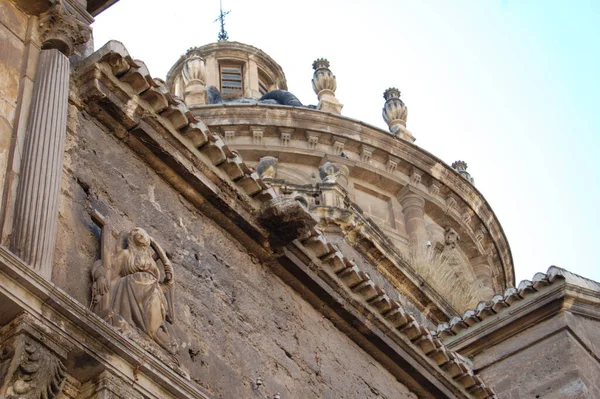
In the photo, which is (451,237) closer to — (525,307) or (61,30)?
(525,307)

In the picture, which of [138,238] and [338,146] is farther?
[338,146]

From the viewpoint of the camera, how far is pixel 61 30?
25.2 feet

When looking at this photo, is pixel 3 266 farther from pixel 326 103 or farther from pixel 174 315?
pixel 326 103

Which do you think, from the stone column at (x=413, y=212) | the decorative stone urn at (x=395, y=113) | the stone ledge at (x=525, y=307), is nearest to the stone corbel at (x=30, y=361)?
the stone ledge at (x=525, y=307)

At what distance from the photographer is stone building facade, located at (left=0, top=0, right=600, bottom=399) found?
6.15 metres

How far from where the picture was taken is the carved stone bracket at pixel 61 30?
25.1 feet

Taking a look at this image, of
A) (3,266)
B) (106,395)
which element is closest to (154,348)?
(106,395)

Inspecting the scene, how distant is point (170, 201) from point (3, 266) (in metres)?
2.60

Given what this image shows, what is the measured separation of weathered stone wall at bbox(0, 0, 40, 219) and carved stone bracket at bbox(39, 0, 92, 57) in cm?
8

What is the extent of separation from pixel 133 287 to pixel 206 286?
4.07 ft

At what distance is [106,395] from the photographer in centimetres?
597

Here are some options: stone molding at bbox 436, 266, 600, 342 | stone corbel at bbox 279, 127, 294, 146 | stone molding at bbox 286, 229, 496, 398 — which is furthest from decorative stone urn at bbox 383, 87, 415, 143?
stone molding at bbox 286, 229, 496, 398

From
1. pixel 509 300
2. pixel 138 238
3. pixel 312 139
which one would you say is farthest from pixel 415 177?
pixel 138 238

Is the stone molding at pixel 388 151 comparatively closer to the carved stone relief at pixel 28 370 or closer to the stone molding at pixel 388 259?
the stone molding at pixel 388 259
